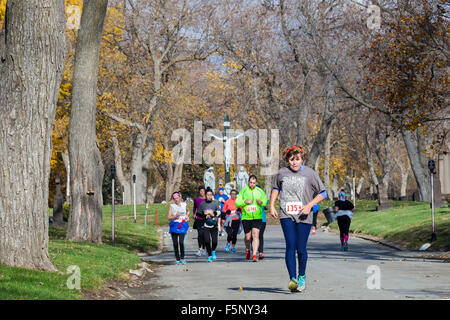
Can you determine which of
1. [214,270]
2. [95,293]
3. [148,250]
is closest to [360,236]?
[148,250]

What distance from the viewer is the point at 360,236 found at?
32.2m

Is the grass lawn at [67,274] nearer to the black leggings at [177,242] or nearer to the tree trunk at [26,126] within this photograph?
the tree trunk at [26,126]

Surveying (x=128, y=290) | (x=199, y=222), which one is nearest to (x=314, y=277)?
(x=128, y=290)

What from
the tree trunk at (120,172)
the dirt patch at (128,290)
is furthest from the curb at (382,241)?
the tree trunk at (120,172)

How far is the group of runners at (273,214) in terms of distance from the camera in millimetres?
11945

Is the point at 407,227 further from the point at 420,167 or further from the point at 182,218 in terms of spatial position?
the point at 420,167

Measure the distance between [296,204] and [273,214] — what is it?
1.19 feet

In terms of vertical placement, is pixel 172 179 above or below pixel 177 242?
above

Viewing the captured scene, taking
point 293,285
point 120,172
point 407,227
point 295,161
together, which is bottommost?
point 293,285

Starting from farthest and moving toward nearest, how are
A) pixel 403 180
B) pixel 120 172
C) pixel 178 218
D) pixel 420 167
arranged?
pixel 403 180, pixel 120 172, pixel 420 167, pixel 178 218

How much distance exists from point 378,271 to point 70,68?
112ft

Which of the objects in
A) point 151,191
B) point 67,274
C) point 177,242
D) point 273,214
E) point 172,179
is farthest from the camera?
point 151,191

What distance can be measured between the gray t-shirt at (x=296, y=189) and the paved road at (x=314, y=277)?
45.0 inches

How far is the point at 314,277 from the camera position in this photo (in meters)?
14.7
